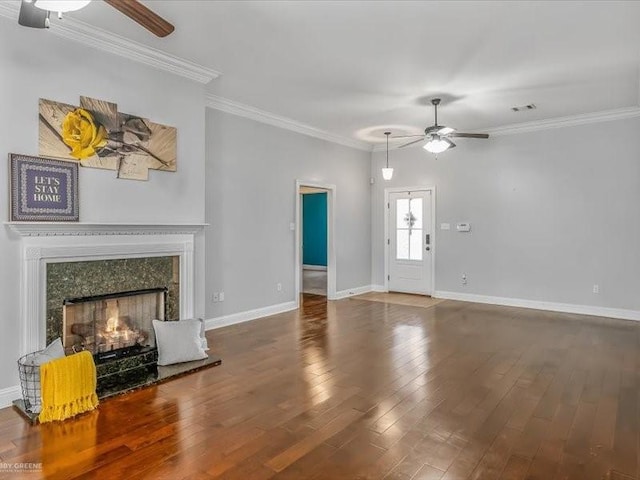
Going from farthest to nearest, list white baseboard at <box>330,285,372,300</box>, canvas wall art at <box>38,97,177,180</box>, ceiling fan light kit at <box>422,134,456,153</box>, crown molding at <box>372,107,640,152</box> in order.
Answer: white baseboard at <box>330,285,372,300</box>, crown molding at <box>372,107,640,152</box>, ceiling fan light kit at <box>422,134,456,153</box>, canvas wall art at <box>38,97,177,180</box>

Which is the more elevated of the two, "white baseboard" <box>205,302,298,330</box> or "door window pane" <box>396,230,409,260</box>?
"door window pane" <box>396,230,409,260</box>

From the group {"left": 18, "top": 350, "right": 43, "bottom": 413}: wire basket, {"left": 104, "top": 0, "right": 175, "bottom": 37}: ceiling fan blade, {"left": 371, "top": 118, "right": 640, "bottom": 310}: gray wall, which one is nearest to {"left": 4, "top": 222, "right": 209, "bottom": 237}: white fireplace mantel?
{"left": 18, "top": 350, "right": 43, "bottom": 413}: wire basket

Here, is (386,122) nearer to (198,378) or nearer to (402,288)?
(402,288)

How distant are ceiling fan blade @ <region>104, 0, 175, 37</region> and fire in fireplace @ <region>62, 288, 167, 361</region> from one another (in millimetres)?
2351

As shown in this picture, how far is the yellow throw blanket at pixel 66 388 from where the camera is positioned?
285 cm

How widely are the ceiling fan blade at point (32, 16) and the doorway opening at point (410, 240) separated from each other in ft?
21.5

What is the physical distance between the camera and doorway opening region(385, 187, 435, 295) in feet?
25.4

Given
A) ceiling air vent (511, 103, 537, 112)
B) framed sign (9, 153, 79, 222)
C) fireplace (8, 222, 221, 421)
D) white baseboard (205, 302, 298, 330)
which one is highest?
ceiling air vent (511, 103, 537, 112)

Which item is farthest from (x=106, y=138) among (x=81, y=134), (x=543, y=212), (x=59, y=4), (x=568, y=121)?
(x=568, y=121)

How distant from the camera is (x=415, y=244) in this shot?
7953 mm

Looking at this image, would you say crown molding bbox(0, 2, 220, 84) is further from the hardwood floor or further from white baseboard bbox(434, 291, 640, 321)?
white baseboard bbox(434, 291, 640, 321)

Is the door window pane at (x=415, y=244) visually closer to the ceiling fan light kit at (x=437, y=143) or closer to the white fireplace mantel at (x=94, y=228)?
the ceiling fan light kit at (x=437, y=143)

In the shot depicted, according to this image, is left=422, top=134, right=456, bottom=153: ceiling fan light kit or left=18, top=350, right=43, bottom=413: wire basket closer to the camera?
left=18, top=350, right=43, bottom=413: wire basket

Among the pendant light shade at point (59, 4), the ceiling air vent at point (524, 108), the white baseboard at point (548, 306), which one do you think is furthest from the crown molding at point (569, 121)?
the pendant light shade at point (59, 4)
